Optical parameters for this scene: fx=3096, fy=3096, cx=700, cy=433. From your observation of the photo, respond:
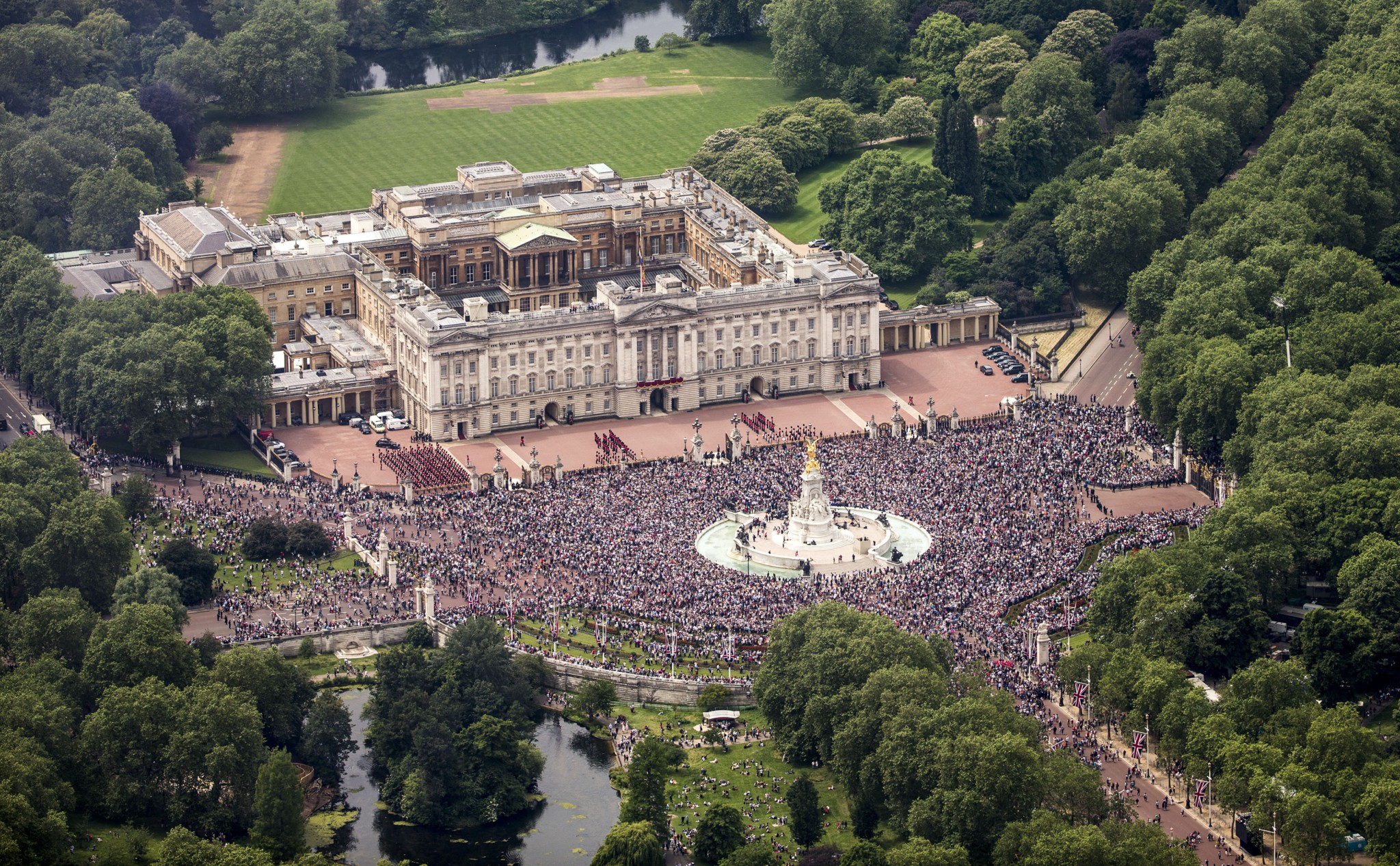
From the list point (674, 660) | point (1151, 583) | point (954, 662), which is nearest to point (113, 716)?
point (674, 660)

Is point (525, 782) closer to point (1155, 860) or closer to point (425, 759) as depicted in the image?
point (425, 759)

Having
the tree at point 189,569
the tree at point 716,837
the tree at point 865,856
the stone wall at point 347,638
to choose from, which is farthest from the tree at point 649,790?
the tree at point 189,569

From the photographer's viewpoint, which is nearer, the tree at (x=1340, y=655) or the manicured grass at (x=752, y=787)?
the manicured grass at (x=752, y=787)

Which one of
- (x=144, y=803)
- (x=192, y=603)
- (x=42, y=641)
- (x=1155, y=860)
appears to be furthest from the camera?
(x=192, y=603)

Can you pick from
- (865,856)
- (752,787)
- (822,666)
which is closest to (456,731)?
(752,787)

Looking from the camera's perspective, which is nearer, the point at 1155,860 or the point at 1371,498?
the point at 1155,860

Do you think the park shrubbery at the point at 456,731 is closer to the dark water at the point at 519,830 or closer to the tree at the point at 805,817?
the dark water at the point at 519,830
